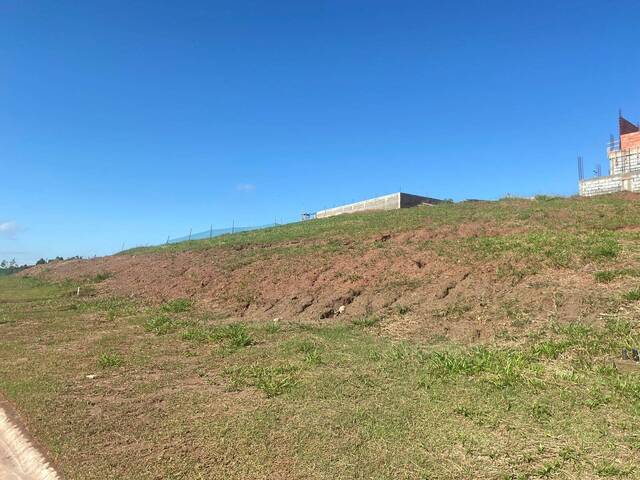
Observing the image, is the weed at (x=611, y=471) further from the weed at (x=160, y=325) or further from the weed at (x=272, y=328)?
the weed at (x=160, y=325)

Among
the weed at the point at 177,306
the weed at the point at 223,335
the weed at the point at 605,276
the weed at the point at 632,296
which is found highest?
the weed at the point at 605,276

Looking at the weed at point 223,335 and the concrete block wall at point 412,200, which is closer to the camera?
the weed at point 223,335

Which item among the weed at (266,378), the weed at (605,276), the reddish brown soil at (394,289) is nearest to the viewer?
the weed at (266,378)

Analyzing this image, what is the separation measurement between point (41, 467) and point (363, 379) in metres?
3.13

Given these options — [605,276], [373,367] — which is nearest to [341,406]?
[373,367]

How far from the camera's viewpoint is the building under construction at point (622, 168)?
23.1 m

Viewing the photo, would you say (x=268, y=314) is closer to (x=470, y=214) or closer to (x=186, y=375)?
(x=186, y=375)

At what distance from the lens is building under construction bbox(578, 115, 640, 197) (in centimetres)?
2314

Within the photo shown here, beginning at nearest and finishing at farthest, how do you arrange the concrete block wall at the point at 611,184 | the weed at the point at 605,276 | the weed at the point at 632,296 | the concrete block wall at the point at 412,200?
1. the weed at the point at 632,296
2. the weed at the point at 605,276
3. the concrete block wall at the point at 611,184
4. the concrete block wall at the point at 412,200

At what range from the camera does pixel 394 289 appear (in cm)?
919

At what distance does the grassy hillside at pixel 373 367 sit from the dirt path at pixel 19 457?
0.13m

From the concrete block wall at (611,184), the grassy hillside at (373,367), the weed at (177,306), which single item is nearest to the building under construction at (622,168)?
the concrete block wall at (611,184)

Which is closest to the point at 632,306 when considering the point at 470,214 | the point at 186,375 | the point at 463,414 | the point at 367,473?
the point at 463,414

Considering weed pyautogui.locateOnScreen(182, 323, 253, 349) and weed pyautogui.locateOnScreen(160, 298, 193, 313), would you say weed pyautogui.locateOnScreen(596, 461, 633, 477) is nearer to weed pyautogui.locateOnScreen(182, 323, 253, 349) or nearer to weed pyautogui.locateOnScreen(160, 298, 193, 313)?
weed pyautogui.locateOnScreen(182, 323, 253, 349)
